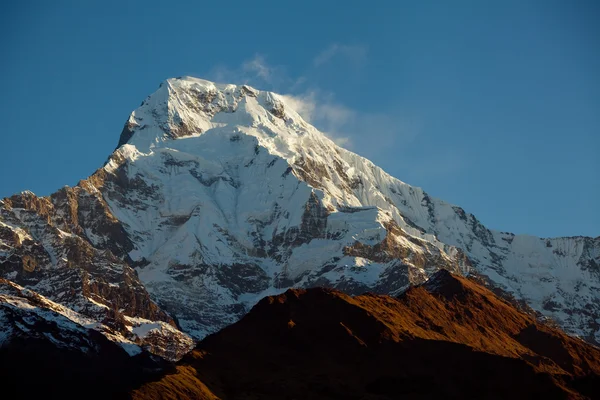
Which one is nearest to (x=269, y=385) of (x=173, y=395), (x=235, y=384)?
(x=235, y=384)

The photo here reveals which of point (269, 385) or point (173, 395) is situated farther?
point (269, 385)

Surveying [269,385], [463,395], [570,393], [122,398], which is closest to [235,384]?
[269,385]

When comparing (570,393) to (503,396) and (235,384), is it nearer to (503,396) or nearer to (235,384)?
(503,396)

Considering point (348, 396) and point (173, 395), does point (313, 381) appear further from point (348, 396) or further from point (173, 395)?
point (173, 395)

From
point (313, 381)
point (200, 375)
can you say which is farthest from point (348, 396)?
point (200, 375)

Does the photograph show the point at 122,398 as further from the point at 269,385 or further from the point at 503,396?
the point at 503,396

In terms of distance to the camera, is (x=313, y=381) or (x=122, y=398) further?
(x=313, y=381)

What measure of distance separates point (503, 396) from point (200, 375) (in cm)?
4370

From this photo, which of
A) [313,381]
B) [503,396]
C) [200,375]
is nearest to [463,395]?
[503,396]

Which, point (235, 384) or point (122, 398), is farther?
point (235, 384)

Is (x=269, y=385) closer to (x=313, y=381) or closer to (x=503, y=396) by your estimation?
(x=313, y=381)

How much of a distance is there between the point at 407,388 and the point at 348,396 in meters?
9.70

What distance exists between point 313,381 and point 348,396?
6.47 metres

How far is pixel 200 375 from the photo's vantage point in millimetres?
198000
